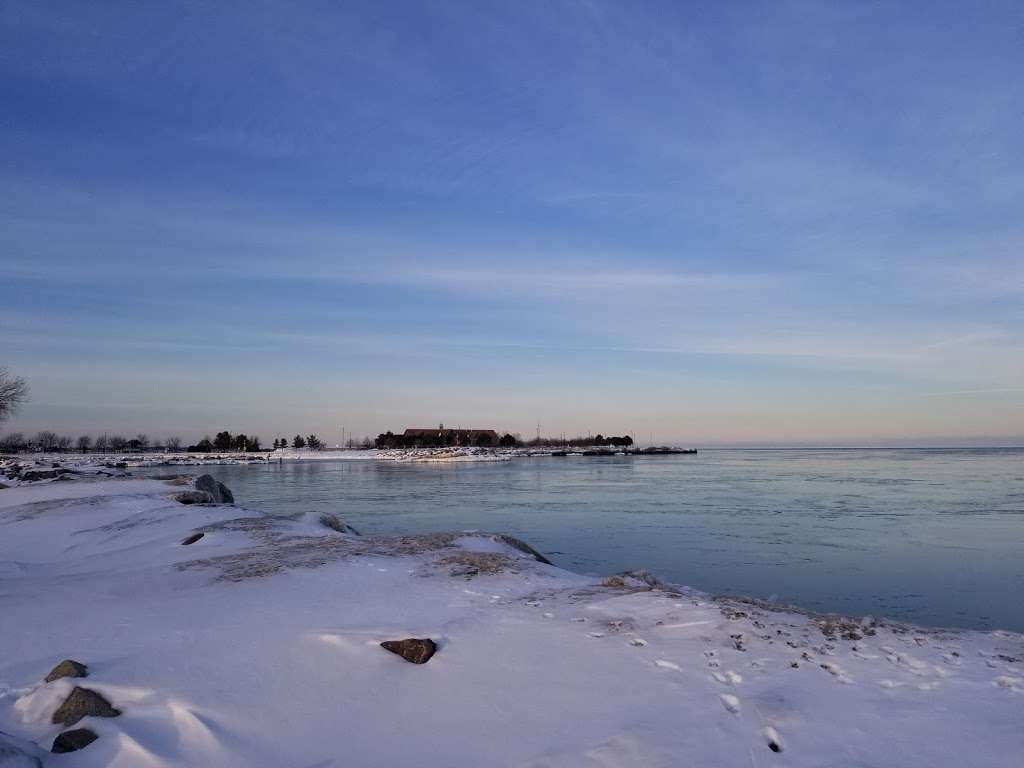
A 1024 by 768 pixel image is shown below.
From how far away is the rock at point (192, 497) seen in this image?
60.1 feet

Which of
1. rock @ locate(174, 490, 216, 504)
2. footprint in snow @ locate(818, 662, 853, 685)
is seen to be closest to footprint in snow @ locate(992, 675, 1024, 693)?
footprint in snow @ locate(818, 662, 853, 685)

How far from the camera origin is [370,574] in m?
8.76

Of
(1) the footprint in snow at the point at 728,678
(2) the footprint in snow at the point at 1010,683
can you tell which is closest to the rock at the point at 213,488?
(1) the footprint in snow at the point at 728,678

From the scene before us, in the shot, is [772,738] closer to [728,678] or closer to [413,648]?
[728,678]

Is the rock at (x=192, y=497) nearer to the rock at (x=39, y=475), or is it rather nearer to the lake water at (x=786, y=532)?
the lake water at (x=786, y=532)

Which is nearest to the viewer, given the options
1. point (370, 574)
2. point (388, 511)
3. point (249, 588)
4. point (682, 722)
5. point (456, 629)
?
point (682, 722)

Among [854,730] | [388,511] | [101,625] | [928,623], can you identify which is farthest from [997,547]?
[388,511]

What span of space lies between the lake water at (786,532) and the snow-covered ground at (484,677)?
3575 mm

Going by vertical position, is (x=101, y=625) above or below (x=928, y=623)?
above

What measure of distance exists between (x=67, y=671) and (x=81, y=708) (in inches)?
24.0

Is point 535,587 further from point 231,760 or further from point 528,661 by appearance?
point 231,760

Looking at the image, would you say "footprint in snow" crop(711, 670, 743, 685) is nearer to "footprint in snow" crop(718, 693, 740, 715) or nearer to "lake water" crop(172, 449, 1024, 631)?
"footprint in snow" crop(718, 693, 740, 715)

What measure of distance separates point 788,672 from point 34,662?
6089 millimetres

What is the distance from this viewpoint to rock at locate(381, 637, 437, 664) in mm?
5484
